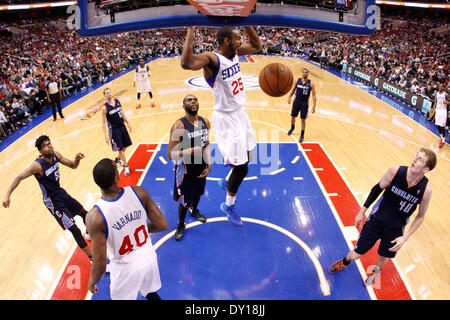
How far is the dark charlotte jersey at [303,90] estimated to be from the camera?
7699 mm

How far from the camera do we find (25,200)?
19.0ft

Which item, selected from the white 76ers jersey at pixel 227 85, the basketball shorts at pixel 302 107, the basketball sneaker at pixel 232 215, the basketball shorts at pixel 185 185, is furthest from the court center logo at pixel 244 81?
the white 76ers jersey at pixel 227 85

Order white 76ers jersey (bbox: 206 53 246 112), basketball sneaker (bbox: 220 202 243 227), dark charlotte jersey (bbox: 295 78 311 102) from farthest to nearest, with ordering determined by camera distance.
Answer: dark charlotte jersey (bbox: 295 78 311 102) → basketball sneaker (bbox: 220 202 243 227) → white 76ers jersey (bbox: 206 53 246 112)

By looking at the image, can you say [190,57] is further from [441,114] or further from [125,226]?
[441,114]

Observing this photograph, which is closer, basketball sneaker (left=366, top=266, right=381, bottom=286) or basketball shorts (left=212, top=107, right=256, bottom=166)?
basketball sneaker (left=366, top=266, right=381, bottom=286)

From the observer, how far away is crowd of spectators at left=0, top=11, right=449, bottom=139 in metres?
11.8

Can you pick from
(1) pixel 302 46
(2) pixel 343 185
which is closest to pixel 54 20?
(1) pixel 302 46

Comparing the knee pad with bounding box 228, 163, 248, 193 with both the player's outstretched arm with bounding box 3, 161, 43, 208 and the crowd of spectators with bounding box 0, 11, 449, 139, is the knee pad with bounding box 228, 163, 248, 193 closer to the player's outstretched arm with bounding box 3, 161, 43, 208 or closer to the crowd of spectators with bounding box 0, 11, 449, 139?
the player's outstretched arm with bounding box 3, 161, 43, 208

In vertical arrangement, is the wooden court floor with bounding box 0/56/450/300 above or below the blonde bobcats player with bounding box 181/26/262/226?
below

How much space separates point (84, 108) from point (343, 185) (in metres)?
10.2

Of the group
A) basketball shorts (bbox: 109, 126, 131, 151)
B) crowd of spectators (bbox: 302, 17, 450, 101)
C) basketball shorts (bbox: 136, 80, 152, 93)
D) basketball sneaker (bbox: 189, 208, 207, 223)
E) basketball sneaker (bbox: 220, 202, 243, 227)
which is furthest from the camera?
crowd of spectators (bbox: 302, 17, 450, 101)

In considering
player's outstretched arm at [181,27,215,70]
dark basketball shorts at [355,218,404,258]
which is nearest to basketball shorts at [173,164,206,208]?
player's outstretched arm at [181,27,215,70]

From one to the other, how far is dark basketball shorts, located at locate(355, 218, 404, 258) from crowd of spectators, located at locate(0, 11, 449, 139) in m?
10.2

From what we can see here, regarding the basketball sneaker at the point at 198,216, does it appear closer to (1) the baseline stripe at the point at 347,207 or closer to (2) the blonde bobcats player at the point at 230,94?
(2) the blonde bobcats player at the point at 230,94
